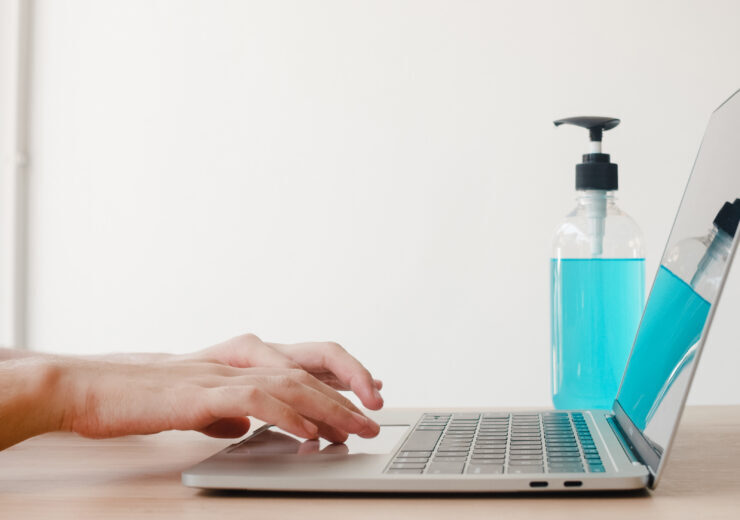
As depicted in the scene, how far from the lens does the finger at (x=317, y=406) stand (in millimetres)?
587

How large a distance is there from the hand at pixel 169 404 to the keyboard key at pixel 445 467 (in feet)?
0.29

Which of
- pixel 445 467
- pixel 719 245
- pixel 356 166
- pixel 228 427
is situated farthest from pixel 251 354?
pixel 356 166

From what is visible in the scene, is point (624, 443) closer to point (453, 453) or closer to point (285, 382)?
point (453, 453)

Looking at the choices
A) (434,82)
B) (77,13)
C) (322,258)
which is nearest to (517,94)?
(434,82)

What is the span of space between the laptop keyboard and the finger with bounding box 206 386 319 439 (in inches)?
2.9

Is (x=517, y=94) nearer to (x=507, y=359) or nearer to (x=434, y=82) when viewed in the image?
(x=434, y=82)

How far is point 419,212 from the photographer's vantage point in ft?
6.88

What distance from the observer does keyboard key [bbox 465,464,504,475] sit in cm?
49

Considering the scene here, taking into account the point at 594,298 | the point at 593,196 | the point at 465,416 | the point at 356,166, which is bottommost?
the point at 465,416

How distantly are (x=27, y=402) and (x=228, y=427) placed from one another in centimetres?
18

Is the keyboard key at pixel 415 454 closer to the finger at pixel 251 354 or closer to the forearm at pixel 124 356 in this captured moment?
the finger at pixel 251 354

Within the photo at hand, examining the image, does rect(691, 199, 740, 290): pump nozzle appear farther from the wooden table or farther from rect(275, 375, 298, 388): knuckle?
rect(275, 375, 298, 388): knuckle

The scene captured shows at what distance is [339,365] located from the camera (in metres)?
0.79

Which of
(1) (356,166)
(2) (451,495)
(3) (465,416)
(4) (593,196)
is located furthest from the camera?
(1) (356,166)
